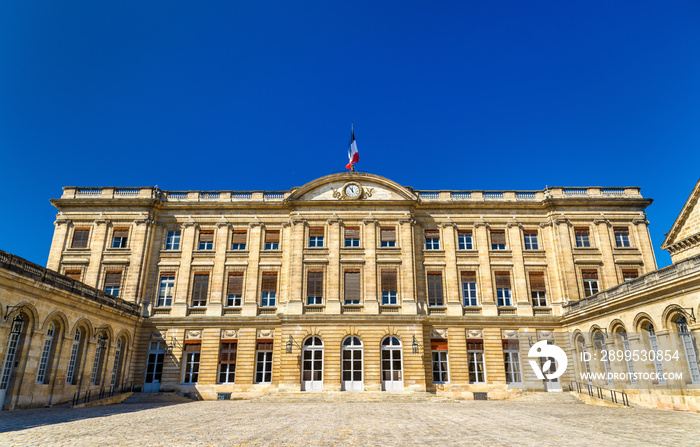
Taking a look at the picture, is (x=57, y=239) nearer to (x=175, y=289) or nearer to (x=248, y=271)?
(x=175, y=289)

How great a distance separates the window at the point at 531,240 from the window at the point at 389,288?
8676 millimetres

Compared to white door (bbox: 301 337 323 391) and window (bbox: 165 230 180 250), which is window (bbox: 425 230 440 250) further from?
window (bbox: 165 230 180 250)

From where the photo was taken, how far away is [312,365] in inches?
1008

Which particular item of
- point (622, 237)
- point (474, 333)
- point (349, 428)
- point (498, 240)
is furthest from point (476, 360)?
point (349, 428)

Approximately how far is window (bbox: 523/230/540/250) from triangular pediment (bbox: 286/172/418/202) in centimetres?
735

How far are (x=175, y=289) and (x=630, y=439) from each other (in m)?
24.0

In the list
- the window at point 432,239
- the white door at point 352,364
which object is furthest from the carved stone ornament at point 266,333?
the window at point 432,239

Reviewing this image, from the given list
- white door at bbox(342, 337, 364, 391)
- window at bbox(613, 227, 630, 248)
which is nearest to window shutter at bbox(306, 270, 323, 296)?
white door at bbox(342, 337, 364, 391)

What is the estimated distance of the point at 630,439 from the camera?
10555 mm

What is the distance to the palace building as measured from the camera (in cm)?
2558

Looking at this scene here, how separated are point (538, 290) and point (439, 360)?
745 cm

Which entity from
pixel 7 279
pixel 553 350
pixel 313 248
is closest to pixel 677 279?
pixel 553 350

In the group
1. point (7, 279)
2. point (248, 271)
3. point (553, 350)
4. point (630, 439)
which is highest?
point (248, 271)

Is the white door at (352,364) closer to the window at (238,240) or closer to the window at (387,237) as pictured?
the window at (387,237)
